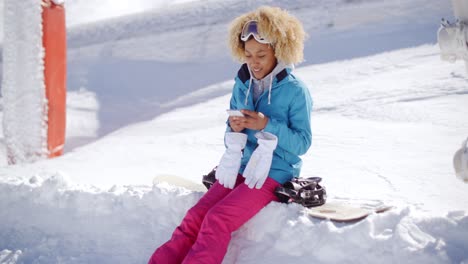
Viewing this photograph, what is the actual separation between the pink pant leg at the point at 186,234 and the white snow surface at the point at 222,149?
0.22 metres

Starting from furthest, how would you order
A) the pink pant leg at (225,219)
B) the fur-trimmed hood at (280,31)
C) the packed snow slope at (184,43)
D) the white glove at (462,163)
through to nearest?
the packed snow slope at (184,43) < the fur-trimmed hood at (280,31) < the pink pant leg at (225,219) < the white glove at (462,163)

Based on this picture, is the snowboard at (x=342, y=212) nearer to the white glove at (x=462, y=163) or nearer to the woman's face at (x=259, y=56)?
the white glove at (x=462, y=163)

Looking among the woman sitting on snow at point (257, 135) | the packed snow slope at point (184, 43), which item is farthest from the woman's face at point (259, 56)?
the packed snow slope at point (184, 43)

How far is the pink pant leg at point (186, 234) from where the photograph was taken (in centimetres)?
217

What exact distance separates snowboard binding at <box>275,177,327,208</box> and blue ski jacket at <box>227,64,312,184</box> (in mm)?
54

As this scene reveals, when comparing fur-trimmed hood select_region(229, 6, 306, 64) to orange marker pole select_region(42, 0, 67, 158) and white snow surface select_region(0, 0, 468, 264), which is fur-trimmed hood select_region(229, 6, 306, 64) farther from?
orange marker pole select_region(42, 0, 67, 158)

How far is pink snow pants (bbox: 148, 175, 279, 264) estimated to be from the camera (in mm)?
2102

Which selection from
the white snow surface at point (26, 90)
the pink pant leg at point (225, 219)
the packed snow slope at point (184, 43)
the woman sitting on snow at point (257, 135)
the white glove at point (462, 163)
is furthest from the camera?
the packed snow slope at point (184, 43)

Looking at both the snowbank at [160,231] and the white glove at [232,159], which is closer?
the snowbank at [160,231]

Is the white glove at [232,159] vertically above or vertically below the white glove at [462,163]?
below

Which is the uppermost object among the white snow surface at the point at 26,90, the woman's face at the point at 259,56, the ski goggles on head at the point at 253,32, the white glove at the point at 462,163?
the ski goggles on head at the point at 253,32

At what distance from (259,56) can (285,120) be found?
0.33 meters

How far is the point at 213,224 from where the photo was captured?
2.16m

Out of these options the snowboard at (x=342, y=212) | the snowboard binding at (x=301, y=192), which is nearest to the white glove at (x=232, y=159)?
the snowboard binding at (x=301, y=192)
